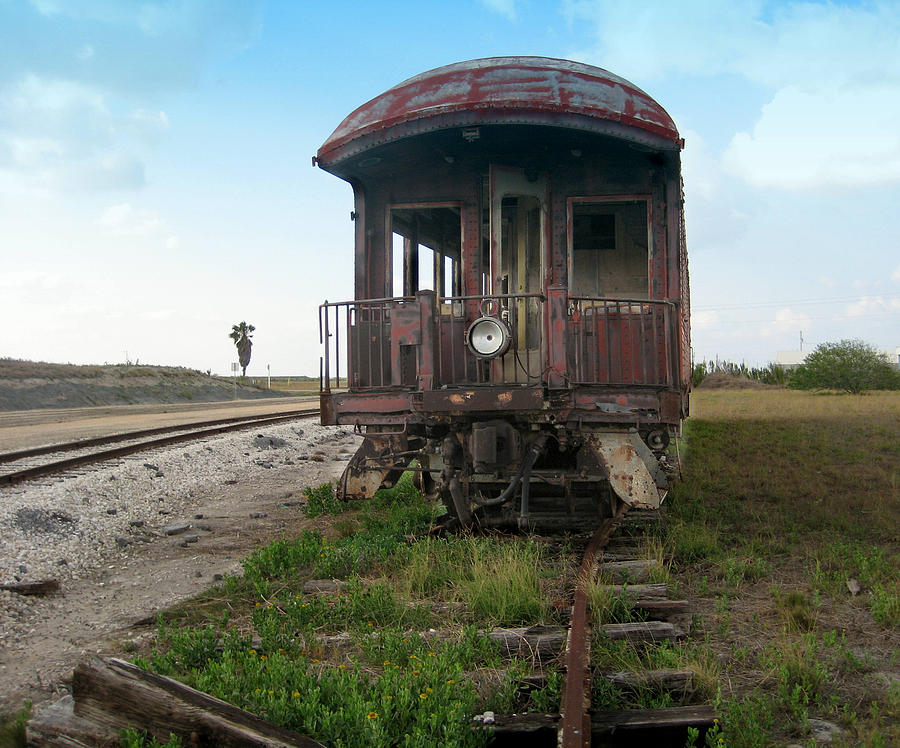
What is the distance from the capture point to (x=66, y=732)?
3.08 m

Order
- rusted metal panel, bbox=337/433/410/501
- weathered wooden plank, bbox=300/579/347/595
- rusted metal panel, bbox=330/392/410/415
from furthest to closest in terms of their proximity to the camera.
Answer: rusted metal panel, bbox=337/433/410/501 → rusted metal panel, bbox=330/392/410/415 → weathered wooden plank, bbox=300/579/347/595

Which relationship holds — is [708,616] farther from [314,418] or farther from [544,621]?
[314,418]

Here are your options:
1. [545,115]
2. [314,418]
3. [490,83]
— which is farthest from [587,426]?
[314,418]

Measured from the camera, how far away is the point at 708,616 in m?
4.41

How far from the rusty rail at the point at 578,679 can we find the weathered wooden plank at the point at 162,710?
0.93 m

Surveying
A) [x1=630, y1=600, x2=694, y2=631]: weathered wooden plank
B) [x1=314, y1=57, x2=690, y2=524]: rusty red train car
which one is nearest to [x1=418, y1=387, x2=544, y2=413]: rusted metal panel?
[x1=314, y1=57, x2=690, y2=524]: rusty red train car

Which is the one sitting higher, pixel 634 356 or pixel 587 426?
pixel 634 356

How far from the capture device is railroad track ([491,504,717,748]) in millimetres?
3025

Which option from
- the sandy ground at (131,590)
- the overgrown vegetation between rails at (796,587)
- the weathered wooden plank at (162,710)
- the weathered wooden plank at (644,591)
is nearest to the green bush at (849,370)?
the overgrown vegetation between rails at (796,587)

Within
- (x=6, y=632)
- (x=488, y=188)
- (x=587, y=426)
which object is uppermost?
(x=488, y=188)

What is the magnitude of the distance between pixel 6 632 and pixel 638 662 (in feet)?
12.6

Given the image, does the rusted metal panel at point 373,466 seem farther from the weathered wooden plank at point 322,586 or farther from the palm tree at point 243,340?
the palm tree at point 243,340

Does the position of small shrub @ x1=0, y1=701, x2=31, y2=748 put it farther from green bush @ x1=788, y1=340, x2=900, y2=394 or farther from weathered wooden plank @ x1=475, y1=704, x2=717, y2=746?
green bush @ x1=788, y1=340, x2=900, y2=394

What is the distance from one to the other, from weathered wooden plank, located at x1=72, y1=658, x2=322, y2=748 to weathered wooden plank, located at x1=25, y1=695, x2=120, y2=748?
33mm
